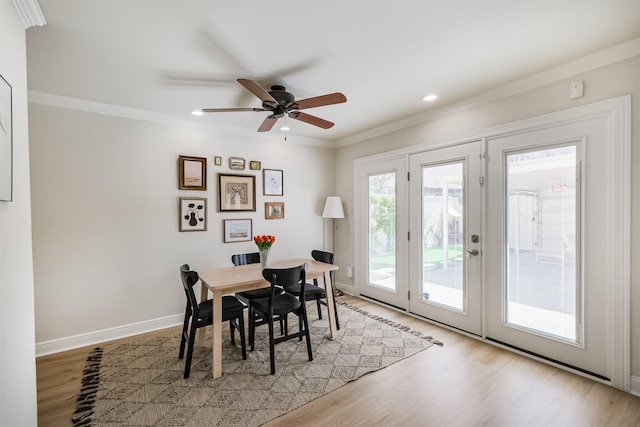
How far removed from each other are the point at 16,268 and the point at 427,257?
354cm

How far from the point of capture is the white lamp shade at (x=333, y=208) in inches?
180

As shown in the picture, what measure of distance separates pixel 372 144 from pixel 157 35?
3.01 meters

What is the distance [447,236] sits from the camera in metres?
3.37

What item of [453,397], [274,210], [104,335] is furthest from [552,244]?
[104,335]

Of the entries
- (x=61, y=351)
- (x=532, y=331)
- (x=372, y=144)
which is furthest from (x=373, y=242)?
(x=61, y=351)

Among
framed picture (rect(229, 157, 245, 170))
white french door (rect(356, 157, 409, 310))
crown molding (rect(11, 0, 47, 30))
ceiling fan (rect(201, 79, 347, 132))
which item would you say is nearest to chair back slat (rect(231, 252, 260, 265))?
framed picture (rect(229, 157, 245, 170))

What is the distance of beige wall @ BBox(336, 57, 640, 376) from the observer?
2.10m

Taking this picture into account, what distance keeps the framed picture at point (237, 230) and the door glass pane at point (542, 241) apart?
306cm

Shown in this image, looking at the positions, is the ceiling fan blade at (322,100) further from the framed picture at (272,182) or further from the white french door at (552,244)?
the framed picture at (272,182)

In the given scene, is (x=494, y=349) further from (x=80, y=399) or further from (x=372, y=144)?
(x=80, y=399)

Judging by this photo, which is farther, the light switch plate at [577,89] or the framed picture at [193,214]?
the framed picture at [193,214]

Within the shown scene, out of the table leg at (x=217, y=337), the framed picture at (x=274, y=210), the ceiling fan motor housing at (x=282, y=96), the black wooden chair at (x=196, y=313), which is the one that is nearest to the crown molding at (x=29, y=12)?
the ceiling fan motor housing at (x=282, y=96)

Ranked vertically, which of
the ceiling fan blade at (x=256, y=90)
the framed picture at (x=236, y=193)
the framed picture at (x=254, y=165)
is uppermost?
the ceiling fan blade at (x=256, y=90)

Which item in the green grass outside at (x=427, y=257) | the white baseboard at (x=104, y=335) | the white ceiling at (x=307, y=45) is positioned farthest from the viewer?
the green grass outside at (x=427, y=257)
